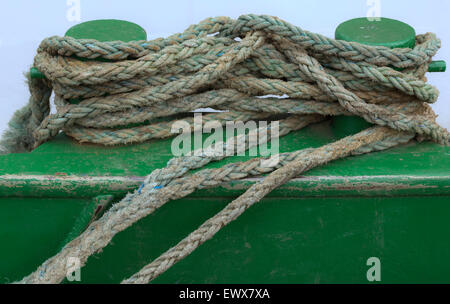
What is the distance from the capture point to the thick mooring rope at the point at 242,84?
1.47m

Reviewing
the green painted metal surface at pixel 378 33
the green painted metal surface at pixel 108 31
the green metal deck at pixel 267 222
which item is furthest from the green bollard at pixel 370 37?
the green painted metal surface at pixel 108 31

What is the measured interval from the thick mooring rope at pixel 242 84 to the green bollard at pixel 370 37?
43mm

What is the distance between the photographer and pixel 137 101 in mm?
1496

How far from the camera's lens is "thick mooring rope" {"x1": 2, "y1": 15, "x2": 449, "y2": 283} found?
1.47 metres

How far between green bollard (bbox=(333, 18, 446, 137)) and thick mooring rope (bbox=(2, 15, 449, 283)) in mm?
43

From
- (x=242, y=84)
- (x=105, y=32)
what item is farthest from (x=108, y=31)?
(x=242, y=84)

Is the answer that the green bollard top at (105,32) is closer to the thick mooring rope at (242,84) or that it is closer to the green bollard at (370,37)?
the thick mooring rope at (242,84)

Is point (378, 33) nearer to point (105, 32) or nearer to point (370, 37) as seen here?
point (370, 37)

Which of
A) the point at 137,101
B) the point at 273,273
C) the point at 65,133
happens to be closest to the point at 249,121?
the point at 137,101

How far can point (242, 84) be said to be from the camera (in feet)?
5.09

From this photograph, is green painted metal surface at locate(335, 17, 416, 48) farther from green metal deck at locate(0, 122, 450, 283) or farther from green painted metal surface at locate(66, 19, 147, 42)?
green painted metal surface at locate(66, 19, 147, 42)

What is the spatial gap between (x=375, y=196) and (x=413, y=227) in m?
0.14

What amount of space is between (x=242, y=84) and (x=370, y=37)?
0.39m

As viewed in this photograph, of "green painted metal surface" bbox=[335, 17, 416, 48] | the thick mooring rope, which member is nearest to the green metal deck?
the thick mooring rope
